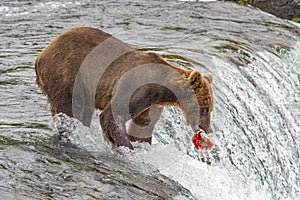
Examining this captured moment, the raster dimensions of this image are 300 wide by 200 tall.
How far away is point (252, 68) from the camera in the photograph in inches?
316

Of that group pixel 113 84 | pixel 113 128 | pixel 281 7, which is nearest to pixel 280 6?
pixel 281 7

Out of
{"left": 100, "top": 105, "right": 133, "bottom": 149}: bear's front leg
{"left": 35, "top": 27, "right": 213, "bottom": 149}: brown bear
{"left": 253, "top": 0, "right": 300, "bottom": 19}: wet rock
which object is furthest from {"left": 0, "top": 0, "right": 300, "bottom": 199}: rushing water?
{"left": 253, "top": 0, "right": 300, "bottom": 19}: wet rock

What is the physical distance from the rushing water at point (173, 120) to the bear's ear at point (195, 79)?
736mm

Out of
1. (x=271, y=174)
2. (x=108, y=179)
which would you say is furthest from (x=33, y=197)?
(x=271, y=174)

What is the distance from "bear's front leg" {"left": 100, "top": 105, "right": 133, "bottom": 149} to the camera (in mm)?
5168

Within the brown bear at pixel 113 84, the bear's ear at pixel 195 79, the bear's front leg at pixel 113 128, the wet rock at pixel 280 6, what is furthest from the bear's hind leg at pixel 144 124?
the wet rock at pixel 280 6

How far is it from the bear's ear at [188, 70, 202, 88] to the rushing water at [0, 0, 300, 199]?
74 cm

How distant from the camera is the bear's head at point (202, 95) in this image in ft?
16.7

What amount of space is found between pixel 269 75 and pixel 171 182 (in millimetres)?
3644

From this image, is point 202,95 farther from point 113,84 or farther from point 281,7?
point 281,7

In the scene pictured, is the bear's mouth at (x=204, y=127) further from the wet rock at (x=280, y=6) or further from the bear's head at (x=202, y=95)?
the wet rock at (x=280, y=6)

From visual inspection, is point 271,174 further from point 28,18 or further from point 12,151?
point 28,18

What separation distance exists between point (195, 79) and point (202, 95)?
0.18 metres

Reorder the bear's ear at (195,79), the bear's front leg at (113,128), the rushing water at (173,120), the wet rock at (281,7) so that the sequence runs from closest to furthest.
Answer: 1. the rushing water at (173,120)
2. the bear's ear at (195,79)
3. the bear's front leg at (113,128)
4. the wet rock at (281,7)
